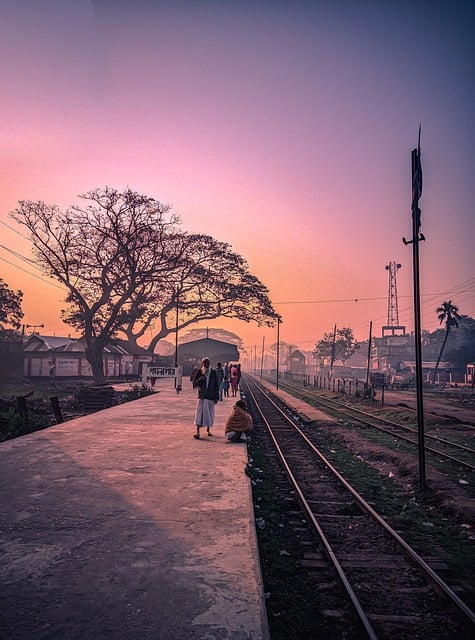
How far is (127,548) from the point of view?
160 inches

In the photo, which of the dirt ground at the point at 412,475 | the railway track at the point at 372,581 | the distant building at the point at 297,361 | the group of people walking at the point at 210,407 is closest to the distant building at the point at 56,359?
the dirt ground at the point at 412,475

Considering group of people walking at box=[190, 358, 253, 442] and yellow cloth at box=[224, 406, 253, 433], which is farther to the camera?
yellow cloth at box=[224, 406, 253, 433]

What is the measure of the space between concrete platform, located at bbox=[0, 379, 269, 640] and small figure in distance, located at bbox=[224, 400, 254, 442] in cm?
188

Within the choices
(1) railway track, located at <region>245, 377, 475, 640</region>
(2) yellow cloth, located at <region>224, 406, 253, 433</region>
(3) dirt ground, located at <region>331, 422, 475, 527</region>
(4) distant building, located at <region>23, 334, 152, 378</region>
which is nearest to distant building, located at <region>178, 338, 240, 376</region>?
A: (4) distant building, located at <region>23, 334, 152, 378</region>

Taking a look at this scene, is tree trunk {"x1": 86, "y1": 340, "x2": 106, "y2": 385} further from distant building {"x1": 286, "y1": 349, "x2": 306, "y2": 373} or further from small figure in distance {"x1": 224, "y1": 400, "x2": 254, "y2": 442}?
distant building {"x1": 286, "y1": 349, "x2": 306, "y2": 373}

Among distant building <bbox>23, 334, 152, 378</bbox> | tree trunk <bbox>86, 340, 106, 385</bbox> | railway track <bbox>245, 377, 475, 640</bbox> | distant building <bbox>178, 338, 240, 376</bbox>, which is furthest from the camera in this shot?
distant building <bbox>178, 338, 240, 376</bbox>

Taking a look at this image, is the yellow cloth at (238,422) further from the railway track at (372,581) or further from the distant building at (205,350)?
the distant building at (205,350)

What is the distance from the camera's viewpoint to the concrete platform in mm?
2914

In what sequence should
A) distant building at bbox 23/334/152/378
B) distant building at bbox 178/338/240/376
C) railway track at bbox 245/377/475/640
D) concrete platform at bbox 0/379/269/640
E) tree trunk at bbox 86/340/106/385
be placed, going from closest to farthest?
concrete platform at bbox 0/379/269/640 → railway track at bbox 245/377/475/640 → tree trunk at bbox 86/340/106/385 → distant building at bbox 23/334/152/378 → distant building at bbox 178/338/240/376

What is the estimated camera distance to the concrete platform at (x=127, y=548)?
2.91 meters

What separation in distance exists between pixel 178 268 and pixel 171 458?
89.9 feet

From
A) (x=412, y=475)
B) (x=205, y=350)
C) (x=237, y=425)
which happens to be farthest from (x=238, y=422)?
(x=205, y=350)

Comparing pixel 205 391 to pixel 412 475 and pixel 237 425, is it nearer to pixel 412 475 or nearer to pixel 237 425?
pixel 237 425

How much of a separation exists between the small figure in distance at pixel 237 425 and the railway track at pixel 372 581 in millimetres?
2563
